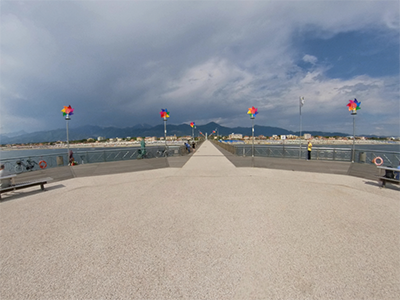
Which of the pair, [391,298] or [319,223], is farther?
[319,223]

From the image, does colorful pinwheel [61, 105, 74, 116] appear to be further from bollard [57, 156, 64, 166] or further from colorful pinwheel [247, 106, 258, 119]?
colorful pinwheel [247, 106, 258, 119]

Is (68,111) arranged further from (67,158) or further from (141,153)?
(141,153)

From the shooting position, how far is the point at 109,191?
24.5ft

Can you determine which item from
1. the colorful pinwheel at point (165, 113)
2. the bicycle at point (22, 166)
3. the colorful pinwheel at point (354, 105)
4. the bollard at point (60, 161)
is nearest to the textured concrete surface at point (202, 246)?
the bicycle at point (22, 166)

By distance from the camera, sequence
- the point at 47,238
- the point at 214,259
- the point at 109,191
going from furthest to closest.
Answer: the point at 109,191, the point at 47,238, the point at 214,259

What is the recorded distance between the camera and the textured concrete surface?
256 cm

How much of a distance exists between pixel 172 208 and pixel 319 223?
3636mm

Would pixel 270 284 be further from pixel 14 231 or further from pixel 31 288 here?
pixel 14 231

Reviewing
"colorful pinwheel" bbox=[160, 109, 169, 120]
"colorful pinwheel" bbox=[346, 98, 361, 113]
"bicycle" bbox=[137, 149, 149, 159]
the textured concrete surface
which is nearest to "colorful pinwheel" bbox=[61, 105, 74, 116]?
"bicycle" bbox=[137, 149, 149, 159]

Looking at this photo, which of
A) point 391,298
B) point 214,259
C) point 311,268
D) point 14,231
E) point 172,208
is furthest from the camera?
point 172,208

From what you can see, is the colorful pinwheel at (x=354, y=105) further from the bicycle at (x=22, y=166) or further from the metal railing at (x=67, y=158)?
the bicycle at (x=22, y=166)

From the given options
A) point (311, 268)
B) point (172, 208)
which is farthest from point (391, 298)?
point (172, 208)

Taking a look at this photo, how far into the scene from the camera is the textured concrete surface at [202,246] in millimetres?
2564

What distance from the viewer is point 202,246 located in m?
3.54
